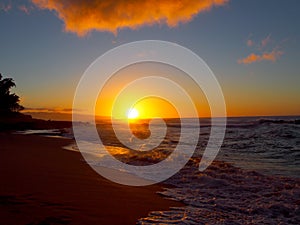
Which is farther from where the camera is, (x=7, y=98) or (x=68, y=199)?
(x=7, y=98)

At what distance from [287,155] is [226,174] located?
7746 millimetres

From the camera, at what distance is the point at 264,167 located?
480 inches

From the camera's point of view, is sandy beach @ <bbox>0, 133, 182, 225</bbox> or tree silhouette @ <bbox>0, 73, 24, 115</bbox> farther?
tree silhouette @ <bbox>0, 73, 24, 115</bbox>

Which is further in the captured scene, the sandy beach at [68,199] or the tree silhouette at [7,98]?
the tree silhouette at [7,98]

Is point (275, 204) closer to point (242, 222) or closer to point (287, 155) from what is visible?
point (242, 222)

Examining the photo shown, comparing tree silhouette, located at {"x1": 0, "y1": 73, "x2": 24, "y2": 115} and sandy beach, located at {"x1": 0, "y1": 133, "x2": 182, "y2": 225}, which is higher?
tree silhouette, located at {"x1": 0, "y1": 73, "x2": 24, "y2": 115}

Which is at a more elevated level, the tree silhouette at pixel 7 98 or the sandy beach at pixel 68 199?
the tree silhouette at pixel 7 98

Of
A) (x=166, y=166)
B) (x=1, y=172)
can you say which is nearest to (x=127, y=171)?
(x=166, y=166)

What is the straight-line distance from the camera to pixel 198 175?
9.86m

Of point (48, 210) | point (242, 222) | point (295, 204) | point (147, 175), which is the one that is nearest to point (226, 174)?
point (147, 175)

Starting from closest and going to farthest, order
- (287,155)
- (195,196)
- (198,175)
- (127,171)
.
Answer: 1. (195,196)
2. (198,175)
3. (127,171)
4. (287,155)

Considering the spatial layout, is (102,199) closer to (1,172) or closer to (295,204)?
(1,172)

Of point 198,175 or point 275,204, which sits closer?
point 275,204

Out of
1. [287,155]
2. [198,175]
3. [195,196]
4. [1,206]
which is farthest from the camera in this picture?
[287,155]
